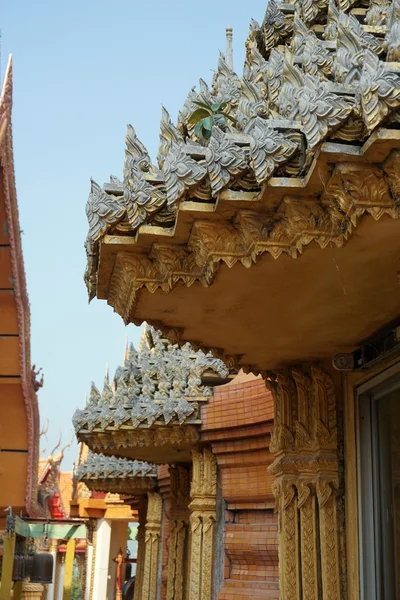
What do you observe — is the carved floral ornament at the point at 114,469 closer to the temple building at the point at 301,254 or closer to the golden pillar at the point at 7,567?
the golden pillar at the point at 7,567

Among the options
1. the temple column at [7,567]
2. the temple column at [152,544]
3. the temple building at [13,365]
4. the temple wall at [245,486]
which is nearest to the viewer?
the temple wall at [245,486]

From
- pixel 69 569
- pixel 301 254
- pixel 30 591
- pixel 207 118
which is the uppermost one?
pixel 207 118

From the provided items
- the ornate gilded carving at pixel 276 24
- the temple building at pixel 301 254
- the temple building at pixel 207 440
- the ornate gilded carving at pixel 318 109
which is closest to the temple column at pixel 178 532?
the temple building at pixel 207 440

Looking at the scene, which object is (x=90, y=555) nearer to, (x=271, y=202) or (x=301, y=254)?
(x=301, y=254)

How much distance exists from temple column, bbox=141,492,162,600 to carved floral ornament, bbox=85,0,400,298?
795cm

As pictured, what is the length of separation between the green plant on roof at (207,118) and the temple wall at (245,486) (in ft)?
10.1

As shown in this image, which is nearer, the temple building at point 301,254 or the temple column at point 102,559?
the temple building at point 301,254

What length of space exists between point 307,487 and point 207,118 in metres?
2.49

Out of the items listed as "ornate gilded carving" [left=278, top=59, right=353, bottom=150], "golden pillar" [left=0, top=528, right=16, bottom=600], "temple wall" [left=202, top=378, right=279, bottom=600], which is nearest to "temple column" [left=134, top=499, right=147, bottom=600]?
"golden pillar" [left=0, top=528, right=16, bottom=600]

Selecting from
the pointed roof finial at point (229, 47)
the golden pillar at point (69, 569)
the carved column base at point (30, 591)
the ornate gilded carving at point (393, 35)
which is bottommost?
the carved column base at point (30, 591)

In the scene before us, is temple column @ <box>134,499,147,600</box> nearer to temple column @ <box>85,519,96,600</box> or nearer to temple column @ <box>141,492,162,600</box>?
temple column @ <box>141,492,162,600</box>

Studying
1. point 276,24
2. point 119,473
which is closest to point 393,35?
point 276,24

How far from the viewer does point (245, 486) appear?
23.7 ft

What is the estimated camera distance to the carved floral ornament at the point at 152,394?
758cm
